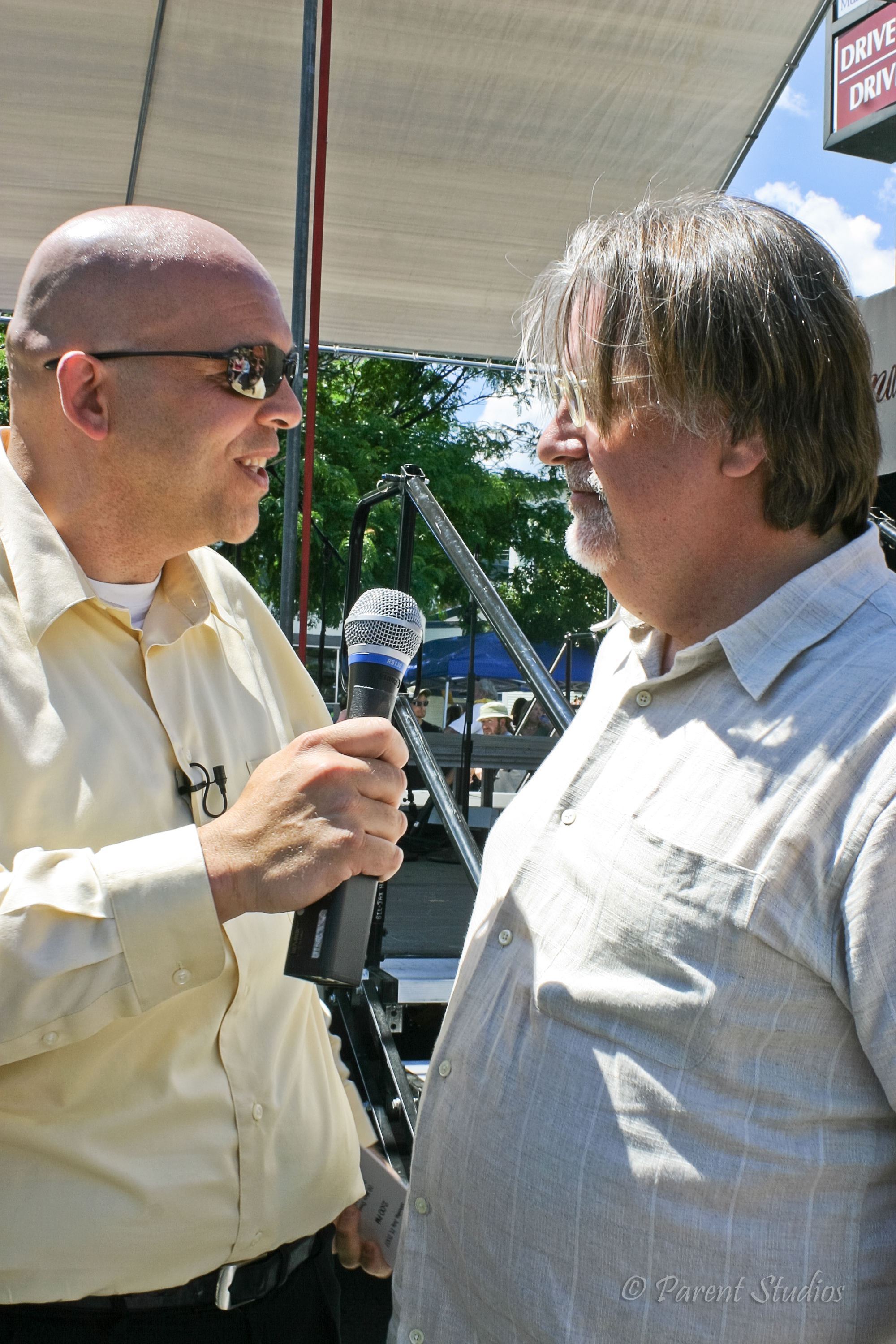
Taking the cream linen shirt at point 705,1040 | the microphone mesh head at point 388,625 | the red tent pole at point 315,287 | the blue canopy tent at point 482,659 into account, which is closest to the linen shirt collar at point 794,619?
the cream linen shirt at point 705,1040

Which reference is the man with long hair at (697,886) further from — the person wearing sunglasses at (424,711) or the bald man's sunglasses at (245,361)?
the person wearing sunglasses at (424,711)

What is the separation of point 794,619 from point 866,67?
15.5 feet

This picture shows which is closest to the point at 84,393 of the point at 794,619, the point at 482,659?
the point at 794,619

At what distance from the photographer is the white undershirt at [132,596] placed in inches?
69.2

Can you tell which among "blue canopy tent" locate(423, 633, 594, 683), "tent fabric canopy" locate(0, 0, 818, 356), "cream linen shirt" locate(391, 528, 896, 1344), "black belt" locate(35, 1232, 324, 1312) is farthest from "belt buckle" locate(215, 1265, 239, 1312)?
"blue canopy tent" locate(423, 633, 594, 683)

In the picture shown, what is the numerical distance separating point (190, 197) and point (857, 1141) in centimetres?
580

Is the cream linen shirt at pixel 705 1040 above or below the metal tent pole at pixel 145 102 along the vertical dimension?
below

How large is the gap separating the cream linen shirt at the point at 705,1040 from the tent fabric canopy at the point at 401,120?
14.8 feet

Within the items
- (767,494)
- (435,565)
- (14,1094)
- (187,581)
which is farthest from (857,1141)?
(435,565)

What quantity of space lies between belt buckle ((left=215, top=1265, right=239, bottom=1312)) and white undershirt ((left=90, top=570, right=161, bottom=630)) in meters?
1.00

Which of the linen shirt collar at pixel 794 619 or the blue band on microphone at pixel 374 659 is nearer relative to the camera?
the linen shirt collar at pixel 794 619

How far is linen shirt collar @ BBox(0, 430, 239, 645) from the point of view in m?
1.53

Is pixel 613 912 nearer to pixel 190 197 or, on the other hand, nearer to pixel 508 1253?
pixel 508 1253

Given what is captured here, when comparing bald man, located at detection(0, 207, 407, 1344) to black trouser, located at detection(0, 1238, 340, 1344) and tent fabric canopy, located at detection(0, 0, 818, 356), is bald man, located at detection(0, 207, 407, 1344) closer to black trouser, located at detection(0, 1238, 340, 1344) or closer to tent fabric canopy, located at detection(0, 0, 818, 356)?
black trouser, located at detection(0, 1238, 340, 1344)
